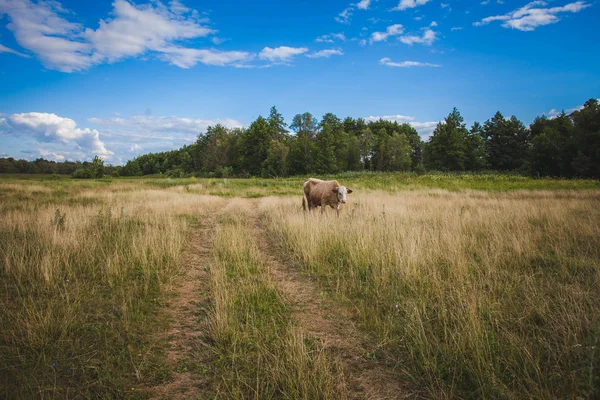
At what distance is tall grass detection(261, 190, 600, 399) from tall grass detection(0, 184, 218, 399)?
307 centimetres

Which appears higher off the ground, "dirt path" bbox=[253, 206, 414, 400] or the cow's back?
the cow's back

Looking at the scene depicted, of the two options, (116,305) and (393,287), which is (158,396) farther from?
(393,287)

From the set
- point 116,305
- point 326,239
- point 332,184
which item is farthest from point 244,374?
point 332,184

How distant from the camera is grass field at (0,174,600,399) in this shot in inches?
102

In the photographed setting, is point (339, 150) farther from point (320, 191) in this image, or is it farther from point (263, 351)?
point (263, 351)

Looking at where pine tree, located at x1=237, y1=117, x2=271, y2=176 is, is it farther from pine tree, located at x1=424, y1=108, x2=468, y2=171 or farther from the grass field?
the grass field

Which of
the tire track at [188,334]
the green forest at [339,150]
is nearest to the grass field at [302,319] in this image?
the tire track at [188,334]

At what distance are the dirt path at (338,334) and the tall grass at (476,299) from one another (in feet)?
0.75

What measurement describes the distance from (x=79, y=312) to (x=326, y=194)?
9.56 m

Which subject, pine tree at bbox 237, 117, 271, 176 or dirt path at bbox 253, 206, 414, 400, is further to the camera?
pine tree at bbox 237, 117, 271, 176

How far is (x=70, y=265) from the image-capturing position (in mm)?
5320

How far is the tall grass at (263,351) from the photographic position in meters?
2.48

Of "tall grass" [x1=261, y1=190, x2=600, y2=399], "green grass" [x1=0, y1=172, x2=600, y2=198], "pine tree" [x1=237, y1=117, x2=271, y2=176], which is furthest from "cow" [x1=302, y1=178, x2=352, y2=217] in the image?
"pine tree" [x1=237, y1=117, x2=271, y2=176]

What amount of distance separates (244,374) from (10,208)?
54.3ft
